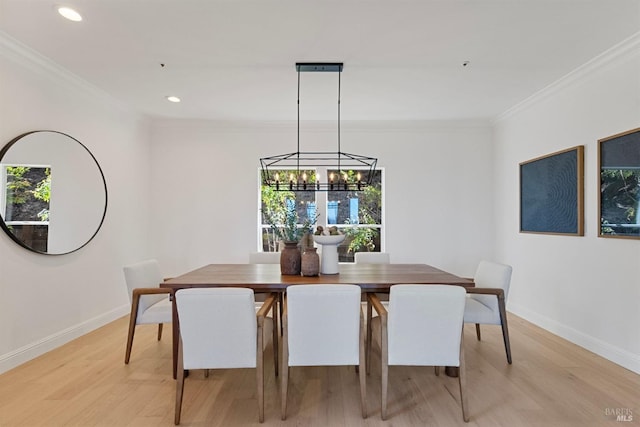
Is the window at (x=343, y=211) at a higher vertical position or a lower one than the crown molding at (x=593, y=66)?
lower

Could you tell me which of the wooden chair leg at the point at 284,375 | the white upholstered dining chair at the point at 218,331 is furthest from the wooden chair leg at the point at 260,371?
the wooden chair leg at the point at 284,375

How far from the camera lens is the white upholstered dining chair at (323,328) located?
199 cm

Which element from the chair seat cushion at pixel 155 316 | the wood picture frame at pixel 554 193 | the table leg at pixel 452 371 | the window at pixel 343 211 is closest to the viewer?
the table leg at pixel 452 371

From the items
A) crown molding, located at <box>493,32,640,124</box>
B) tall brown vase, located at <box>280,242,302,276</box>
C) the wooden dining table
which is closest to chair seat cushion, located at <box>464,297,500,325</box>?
the wooden dining table

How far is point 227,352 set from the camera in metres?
2.02

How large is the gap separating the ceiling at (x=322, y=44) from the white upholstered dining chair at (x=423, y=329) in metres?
1.83

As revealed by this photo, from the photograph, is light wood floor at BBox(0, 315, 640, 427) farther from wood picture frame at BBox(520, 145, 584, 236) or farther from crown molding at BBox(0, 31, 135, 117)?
crown molding at BBox(0, 31, 135, 117)

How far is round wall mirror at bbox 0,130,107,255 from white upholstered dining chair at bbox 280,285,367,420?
2.42m

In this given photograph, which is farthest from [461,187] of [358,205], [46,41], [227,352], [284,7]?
[46,41]

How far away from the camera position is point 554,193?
140 inches

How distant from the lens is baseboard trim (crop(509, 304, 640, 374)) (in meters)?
2.66

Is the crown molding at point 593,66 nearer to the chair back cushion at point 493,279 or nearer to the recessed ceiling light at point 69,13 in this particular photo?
the chair back cushion at point 493,279

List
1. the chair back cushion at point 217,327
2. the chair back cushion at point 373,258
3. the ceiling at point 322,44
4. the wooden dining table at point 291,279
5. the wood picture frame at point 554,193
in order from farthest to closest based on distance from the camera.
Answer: the chair back cushion at point 373,258 < the wood picture frame at point 554,193 < the wooden dining table at point 291,279 < the ceiling at point 322,44 < the chair back cushion at point 217,327

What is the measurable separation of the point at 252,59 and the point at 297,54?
400mm
